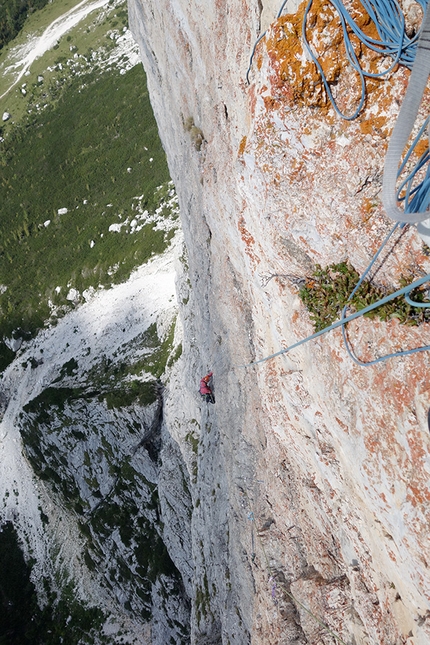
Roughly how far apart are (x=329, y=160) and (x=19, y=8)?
3087 inches

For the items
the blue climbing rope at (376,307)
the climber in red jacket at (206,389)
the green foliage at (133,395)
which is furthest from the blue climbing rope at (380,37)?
the green foliage at (133,395)

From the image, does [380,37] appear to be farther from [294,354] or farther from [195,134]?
[195,134]

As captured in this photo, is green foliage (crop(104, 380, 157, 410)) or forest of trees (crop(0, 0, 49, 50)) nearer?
green foliage (crop(104, 380, 157, 410))

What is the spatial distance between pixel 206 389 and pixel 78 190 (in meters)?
31.2

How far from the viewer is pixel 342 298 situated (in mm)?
9695

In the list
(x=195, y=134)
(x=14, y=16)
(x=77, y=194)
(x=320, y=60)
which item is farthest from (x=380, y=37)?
(x=14, y=16)

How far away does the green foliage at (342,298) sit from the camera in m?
8.69

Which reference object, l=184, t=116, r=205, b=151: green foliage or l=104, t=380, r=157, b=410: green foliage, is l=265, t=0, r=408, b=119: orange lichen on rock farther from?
l=104, t=380, r=157, b=410: green foliage

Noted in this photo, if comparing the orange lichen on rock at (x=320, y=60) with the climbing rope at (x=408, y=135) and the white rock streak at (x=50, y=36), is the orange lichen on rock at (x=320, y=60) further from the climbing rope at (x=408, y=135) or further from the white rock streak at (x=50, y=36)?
the white rock streak at (x=50, y=36)

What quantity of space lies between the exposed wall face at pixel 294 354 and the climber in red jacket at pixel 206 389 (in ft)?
5.52

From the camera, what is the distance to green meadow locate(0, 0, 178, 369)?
1469 inches

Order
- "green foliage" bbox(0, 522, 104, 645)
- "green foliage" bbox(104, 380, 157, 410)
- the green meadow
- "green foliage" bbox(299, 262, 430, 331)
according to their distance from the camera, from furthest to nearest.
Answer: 1. the green meadow
2. "green foliage" bbox(0, 522, 104, 645)
3. "green foliage" bbox(104, 380, 157, 410)
4. "green foliage" bbox(299, 262, 430, 331)

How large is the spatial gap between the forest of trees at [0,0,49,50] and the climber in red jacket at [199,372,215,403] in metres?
68.1

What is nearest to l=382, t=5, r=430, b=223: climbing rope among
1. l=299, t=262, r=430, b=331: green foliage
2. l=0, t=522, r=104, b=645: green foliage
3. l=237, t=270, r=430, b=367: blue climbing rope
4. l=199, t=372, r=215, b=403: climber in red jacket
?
l=237, t=270, r=430, b=367: blue climbing rope
